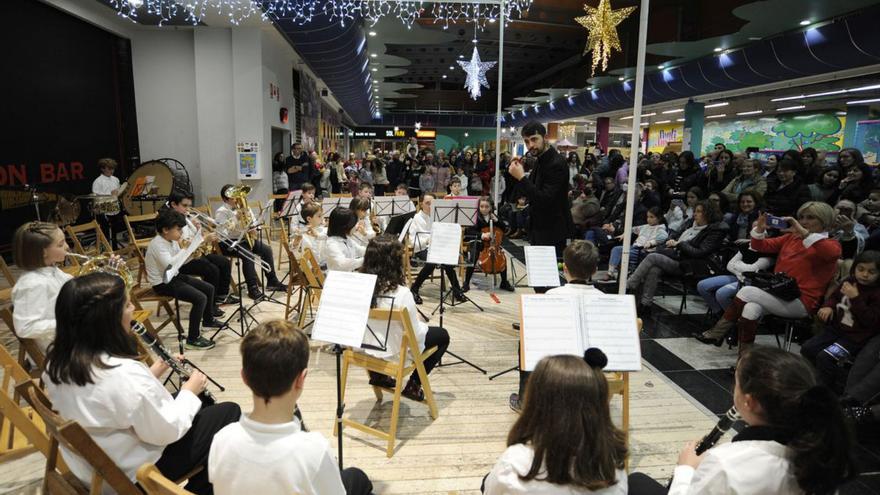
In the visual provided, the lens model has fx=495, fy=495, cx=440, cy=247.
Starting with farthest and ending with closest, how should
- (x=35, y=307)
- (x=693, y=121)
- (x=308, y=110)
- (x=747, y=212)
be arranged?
1. (x=308, y=110)
2. (x=693, y=121)
3. (x=747, y=212)
4. (x=35, y=307)

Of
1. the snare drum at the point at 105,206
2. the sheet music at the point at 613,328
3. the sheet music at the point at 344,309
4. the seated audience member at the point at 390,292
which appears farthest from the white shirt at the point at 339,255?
the snare drum at the point at 105,206

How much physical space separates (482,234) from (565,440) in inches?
199

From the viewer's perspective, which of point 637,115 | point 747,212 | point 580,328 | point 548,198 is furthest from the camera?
point 747,212

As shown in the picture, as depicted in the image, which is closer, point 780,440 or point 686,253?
point 780,440

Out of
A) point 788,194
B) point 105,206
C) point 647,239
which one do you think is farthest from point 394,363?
point 105,206

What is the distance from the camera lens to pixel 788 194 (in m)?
5.92

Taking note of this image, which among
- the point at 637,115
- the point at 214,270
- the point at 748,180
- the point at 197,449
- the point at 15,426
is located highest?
the point at 637,115

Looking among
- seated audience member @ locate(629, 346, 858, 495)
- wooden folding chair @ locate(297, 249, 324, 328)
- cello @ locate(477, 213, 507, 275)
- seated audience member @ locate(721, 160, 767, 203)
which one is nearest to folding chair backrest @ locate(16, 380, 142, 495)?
seated audience member @ locate(629, 346, 858, 495)

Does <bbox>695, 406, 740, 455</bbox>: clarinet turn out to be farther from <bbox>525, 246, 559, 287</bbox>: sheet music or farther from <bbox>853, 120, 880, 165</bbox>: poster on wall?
<bbox>853, 120, 880, 165</bbox>: poster on wall

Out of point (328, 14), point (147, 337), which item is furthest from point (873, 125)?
point (147, 337)

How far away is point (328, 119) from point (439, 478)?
1941cm

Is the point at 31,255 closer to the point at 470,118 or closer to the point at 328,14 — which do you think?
the point at 328,14

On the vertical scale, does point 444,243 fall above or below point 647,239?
above

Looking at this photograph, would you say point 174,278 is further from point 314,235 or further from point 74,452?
point 74,452
